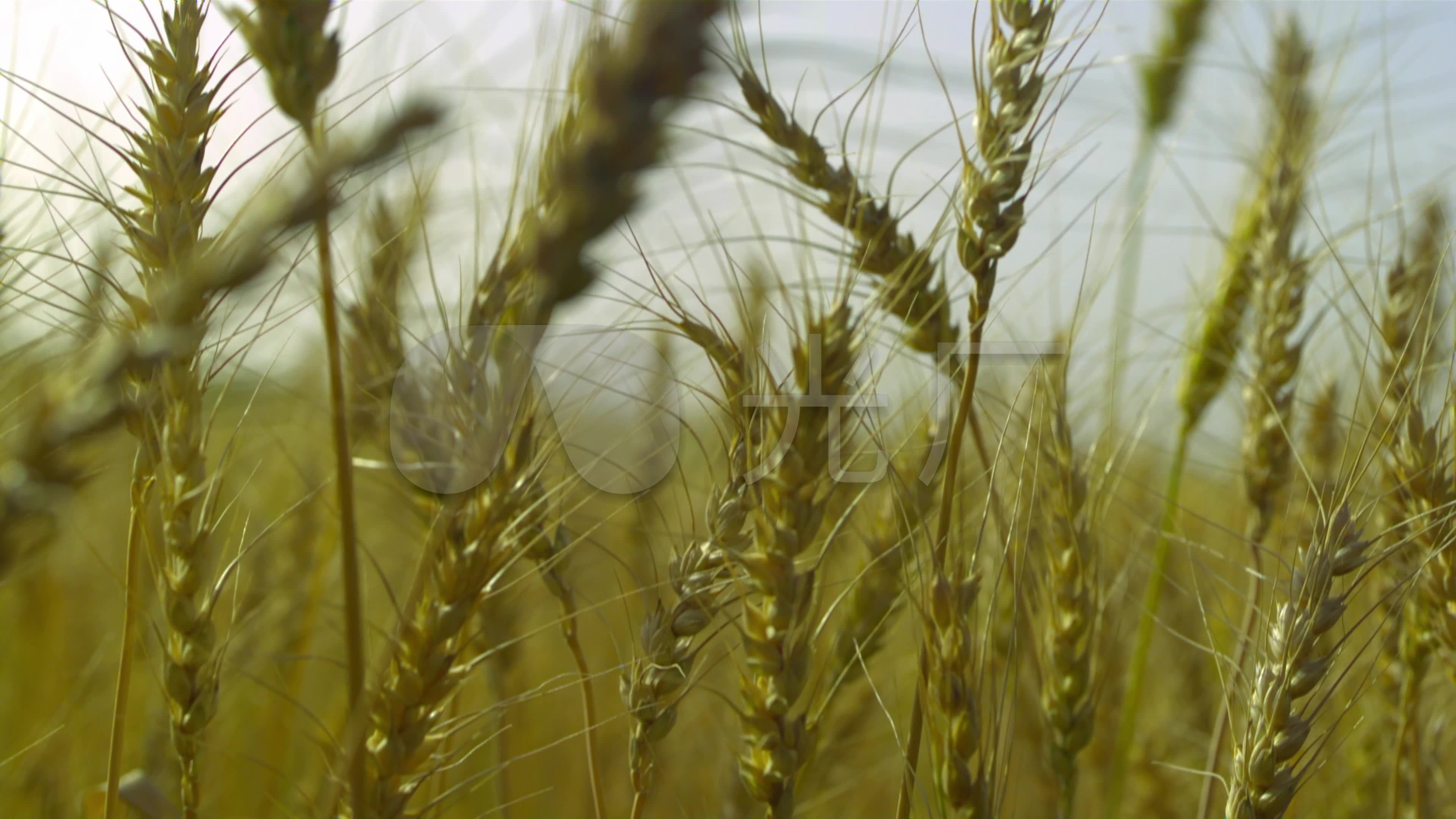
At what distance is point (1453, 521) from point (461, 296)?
135cm

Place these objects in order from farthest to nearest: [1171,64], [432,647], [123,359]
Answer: [1171,64]
[432,647]
[123,359]

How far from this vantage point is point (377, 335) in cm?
148

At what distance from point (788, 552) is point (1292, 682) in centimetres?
56

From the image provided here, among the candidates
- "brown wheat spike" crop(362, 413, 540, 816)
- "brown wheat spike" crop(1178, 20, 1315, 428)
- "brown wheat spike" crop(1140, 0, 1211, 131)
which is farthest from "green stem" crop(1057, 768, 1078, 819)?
"brown wheat spike" crop(1140, 0, 1211, 131)

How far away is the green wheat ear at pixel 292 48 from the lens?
0.91 metres

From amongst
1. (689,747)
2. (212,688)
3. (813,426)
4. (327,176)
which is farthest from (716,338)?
(689,747)

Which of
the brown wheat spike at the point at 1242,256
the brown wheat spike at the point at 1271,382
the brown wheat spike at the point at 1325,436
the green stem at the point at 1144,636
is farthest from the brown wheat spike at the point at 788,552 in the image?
the brown wheat spike at the point at 1325,436

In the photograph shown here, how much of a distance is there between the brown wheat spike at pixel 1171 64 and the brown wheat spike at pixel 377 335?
1782 millimetres

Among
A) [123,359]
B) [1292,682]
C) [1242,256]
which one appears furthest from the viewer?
[1242,256]

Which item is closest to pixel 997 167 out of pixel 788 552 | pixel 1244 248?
pixel 788 552

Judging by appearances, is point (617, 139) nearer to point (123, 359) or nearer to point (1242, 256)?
point (123, 359)

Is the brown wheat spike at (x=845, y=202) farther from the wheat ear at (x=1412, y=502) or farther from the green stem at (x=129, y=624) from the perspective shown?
the green stem at (x=129, y=624)

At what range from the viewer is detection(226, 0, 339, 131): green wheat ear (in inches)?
35.7
